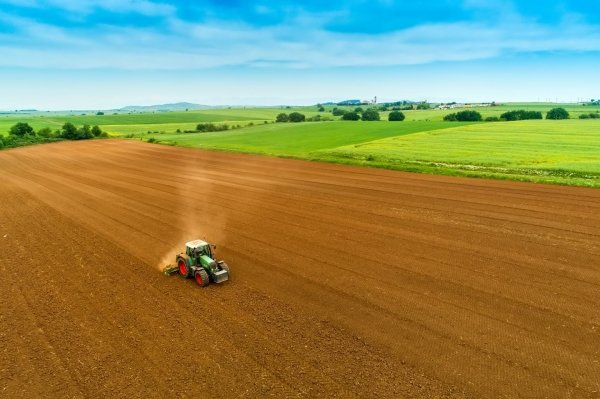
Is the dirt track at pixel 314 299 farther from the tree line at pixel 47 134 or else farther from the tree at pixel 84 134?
the tree at pixel 84 134

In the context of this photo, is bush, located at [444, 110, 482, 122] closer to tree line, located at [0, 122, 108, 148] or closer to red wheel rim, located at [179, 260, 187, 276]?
tree line, located at [0, 122, 108, 148]

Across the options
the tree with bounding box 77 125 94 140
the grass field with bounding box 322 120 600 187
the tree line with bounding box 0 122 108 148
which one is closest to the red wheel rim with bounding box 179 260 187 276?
the grass field with bounding box 322 120 600 187

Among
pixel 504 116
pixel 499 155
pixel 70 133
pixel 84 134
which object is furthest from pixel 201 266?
pixel 504 116

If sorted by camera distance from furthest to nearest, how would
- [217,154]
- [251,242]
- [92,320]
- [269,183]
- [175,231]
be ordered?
[217,154] → [269,183] → [175,231] → [251,242] → [92,320]

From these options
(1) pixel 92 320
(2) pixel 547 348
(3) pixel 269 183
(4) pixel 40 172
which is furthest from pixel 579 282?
(4) pixel 40 172

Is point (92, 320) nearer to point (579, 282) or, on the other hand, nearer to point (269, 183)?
point (579, 282)

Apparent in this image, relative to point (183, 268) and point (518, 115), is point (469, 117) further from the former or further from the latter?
point (183, 268)

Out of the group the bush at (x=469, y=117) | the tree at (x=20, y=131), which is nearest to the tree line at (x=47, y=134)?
the tree at (x=20, y=131)
